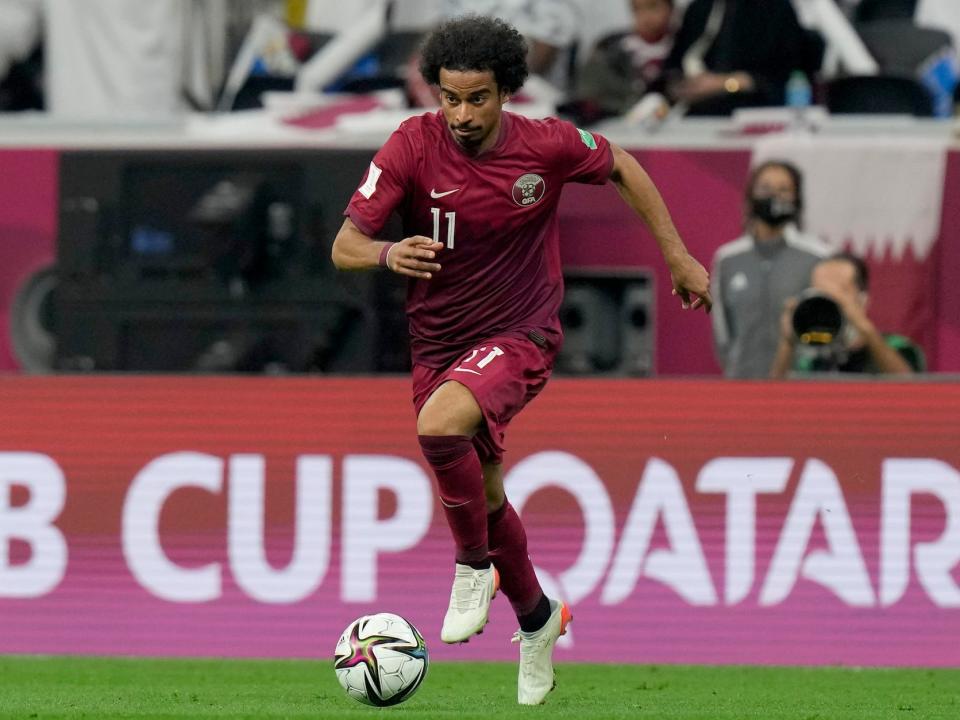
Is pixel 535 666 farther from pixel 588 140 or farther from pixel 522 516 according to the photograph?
pixel 522 516

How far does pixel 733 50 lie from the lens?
12.0 m

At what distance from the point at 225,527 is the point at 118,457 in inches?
25.5

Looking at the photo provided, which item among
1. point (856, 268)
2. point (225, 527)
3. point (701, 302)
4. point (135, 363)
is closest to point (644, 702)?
point (701, 302)

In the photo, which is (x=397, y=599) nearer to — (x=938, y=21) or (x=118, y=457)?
(x=118, y=457)

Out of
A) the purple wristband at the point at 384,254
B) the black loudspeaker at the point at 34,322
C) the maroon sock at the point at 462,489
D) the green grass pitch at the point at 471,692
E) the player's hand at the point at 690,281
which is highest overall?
the purple wristband at the point at 384,254

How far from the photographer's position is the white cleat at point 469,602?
23.2ft

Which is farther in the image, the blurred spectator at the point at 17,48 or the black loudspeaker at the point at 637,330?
the blurred spectator at the point at 17,48

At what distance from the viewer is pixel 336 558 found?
32.7 feet

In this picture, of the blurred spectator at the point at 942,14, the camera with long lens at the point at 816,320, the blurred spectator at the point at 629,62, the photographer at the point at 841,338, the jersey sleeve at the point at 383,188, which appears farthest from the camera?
the blurred spectator at the point at 942,14

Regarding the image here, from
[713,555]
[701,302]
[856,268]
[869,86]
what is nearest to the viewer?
[701,302]

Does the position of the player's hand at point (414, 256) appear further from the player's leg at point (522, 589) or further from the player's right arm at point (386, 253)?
the player's leg at point (522, 589)

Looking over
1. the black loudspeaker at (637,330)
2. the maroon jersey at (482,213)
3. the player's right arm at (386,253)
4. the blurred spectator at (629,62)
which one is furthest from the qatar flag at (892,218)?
the player's right arm at (386,253)

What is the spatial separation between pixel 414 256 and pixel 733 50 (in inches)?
237

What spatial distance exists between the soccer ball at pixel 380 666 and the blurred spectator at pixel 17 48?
6.84 meters
